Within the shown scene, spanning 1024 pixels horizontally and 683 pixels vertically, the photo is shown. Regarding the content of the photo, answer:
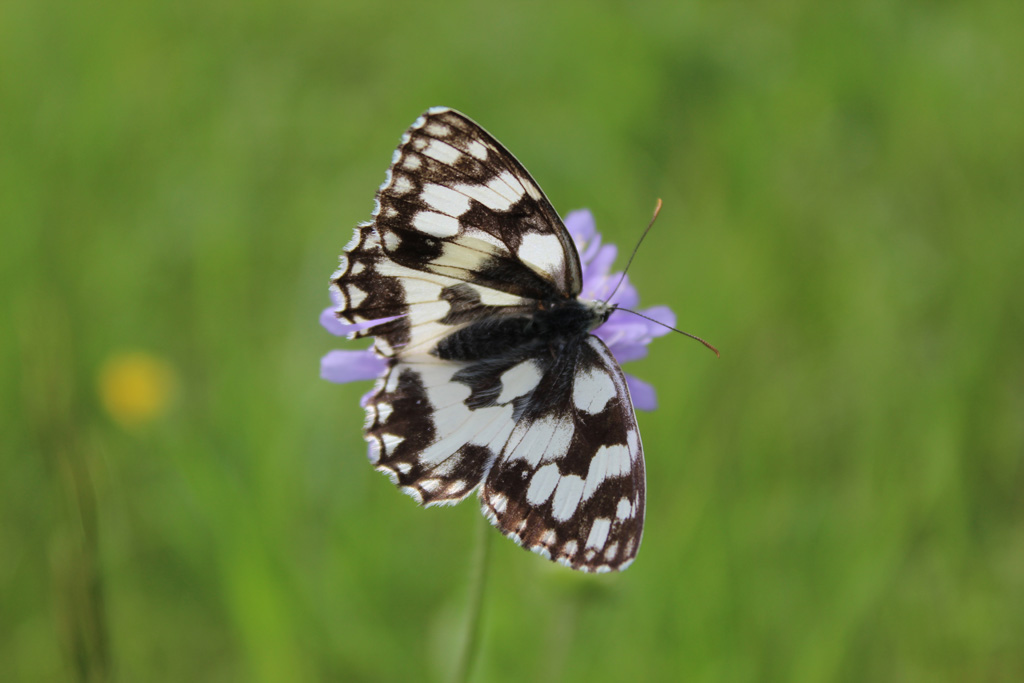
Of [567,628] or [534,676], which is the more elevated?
[567,628]

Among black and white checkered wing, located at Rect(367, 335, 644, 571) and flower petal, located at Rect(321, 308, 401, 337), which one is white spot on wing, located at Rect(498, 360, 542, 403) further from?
flower petal, located at Rect(321, 308, 401, 337)

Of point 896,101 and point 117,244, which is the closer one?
point 117,244

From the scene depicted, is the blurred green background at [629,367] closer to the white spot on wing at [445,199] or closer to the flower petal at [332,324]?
the flower petal at [332,324]

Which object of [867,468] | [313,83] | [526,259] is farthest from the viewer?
[313,83]

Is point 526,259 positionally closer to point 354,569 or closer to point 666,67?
point 354,569

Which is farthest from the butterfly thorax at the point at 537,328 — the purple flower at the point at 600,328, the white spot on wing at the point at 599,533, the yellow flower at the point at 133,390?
the yellow flower at the point at 133,390

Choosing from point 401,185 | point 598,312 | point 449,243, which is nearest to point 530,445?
point 598,312

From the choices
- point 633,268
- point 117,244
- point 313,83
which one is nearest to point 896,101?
point 633,268

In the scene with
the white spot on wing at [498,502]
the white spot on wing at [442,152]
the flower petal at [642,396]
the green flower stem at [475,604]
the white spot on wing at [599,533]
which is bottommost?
the green flower stem at [475,604]
